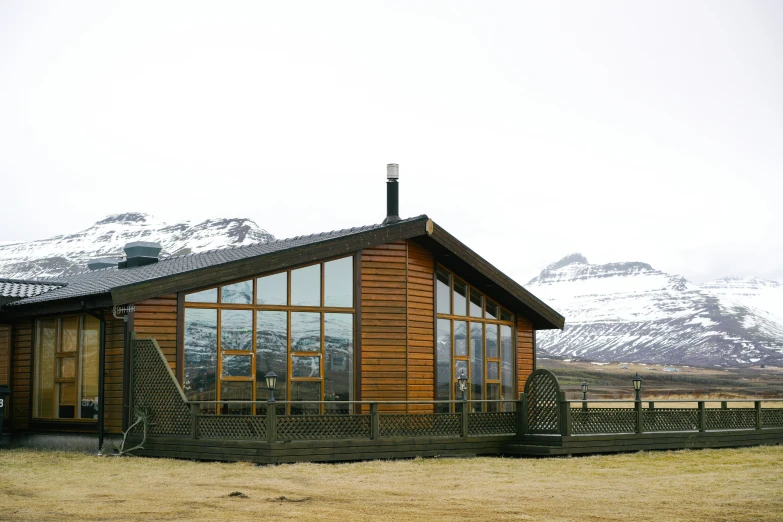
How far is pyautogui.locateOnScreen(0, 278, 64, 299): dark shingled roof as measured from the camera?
17.8 meters

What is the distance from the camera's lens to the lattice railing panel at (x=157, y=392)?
546 inches

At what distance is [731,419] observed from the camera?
18.3 metres

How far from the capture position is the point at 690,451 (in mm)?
16797

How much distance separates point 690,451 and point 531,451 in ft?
10.5

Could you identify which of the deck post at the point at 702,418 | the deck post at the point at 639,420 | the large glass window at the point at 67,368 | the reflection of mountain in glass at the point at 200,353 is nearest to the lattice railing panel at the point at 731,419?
the deck post at the point at 702,418

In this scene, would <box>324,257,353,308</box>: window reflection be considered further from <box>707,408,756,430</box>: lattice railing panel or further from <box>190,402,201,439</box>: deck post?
<box>707,408,756,430</box>: lattice railing panel

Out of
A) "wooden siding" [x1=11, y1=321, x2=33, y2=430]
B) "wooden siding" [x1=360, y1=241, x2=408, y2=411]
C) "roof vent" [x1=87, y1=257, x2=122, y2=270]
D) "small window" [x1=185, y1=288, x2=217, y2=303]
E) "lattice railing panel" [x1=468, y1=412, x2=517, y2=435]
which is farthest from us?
"roof vent" [x1=87, y1=257, x2=122, y2=270]

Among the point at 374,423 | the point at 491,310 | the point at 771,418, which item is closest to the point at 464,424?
the point at 374,423

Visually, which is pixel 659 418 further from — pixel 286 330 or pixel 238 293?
pixel 238 293

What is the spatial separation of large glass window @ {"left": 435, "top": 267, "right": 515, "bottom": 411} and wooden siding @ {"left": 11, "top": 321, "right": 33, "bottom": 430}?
704 centimetres

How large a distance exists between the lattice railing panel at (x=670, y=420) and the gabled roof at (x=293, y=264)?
3034 mm

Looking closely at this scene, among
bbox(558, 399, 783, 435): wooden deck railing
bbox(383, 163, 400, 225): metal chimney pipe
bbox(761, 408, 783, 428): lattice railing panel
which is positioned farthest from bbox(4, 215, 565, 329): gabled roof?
bbox(761, 408, 783, 428): lattice railing panel

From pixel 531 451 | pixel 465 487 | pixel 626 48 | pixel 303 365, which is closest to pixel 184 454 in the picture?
pixel 303 365

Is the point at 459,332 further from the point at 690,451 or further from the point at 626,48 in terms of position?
the point at 626,48
